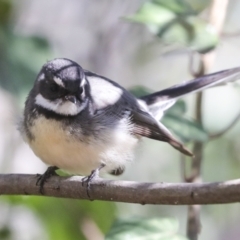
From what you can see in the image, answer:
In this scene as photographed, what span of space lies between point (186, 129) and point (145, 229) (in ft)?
1.40

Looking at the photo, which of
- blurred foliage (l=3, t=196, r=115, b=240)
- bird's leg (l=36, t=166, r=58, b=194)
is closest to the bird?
bird's leg (l=36, t=166, r=58, b=194)

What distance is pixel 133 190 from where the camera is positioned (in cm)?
139

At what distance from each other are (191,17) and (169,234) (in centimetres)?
80

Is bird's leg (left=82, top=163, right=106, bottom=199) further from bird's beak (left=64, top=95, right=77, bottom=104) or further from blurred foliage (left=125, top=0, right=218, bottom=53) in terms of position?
blurred foliage (left=125, top=0, right=218, bottom=53)

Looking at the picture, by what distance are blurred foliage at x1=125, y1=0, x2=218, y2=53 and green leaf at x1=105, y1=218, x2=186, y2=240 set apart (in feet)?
1.90

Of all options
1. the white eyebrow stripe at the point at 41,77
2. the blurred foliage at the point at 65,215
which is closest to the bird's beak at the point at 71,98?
the white eyebrow stripe at the point at 41,77

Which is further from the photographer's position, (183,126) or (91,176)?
(183,126)

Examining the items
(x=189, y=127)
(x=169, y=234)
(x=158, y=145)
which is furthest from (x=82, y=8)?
(x=169, y=234)

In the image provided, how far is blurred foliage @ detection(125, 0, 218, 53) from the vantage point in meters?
1.88

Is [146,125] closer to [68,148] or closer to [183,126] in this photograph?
→ [183,126]

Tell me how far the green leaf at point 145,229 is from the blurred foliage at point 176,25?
22.8 inches

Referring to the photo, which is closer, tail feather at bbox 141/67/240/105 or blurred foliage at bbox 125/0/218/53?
blurred foliage at bbox 125/0/218/53

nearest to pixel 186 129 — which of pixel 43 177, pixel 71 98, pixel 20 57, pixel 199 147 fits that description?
pixel 199 147

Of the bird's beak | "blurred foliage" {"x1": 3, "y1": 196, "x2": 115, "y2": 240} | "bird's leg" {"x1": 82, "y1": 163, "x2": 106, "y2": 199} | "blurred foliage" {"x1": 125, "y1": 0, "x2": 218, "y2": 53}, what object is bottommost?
"blurred foliage" {"x1": 3, "y1": 196, "x2": 115, "y2": 240}
